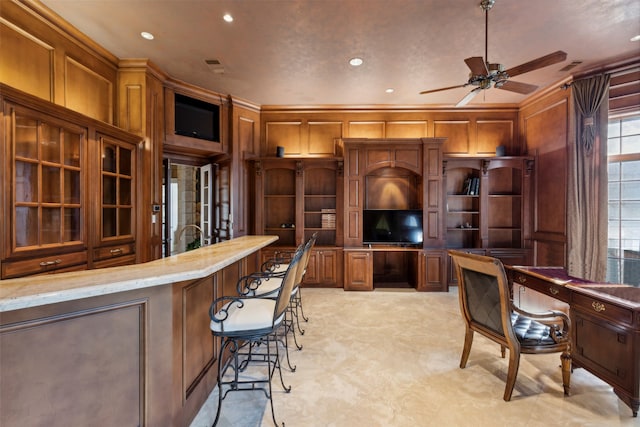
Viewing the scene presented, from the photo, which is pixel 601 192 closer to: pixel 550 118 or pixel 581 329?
pixel 550 118

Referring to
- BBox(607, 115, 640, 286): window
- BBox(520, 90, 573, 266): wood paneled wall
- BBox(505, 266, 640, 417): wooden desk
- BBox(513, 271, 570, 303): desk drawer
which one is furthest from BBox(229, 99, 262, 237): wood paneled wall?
BBox(607, 115, 640, 286): window

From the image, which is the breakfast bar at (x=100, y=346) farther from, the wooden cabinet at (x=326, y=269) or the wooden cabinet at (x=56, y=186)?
the wooden cabinet at (x=326, y=269)

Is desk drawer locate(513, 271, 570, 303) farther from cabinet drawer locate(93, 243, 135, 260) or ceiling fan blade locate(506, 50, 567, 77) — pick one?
cabinet drawer locate(93, 243, 135, 260)

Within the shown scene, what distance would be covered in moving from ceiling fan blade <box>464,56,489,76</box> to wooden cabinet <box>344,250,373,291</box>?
301 centimetres

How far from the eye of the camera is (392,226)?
4.96 metres

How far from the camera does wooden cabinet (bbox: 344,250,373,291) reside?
4.76 metres

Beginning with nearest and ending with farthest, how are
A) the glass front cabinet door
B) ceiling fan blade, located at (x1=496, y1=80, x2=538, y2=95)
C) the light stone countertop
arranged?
the light stone countertop, the glass front cabinet door, ceiling fan blade, located at (x1=496, y1=80, x2=538, y2=95)

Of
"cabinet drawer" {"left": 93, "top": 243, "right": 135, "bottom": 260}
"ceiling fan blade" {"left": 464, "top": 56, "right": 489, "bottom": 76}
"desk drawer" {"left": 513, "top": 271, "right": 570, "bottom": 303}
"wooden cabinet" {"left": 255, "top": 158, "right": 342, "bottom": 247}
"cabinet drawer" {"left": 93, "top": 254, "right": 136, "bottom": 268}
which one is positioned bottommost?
"desk drawer" {"left": 513, "top": 271, "right": 570, "bottom": 303}

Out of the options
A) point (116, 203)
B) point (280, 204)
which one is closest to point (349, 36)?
point (280, 204)

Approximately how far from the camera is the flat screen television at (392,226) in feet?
16.0

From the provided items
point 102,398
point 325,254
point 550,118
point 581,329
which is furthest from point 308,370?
point 550,118

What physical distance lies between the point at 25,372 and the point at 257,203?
13.2 ft

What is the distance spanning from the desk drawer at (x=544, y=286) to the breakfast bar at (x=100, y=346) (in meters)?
2.61

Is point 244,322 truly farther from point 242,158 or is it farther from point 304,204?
point 242,158
